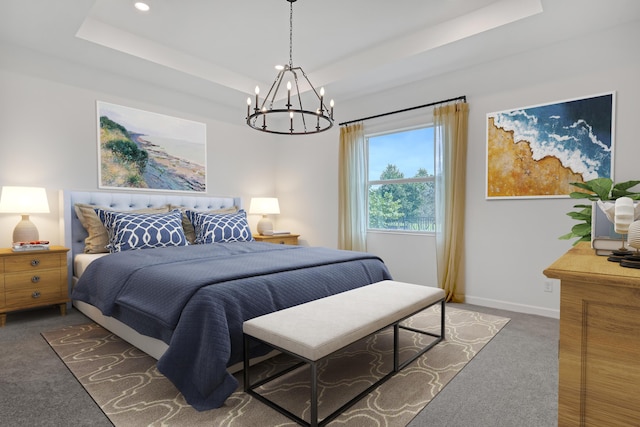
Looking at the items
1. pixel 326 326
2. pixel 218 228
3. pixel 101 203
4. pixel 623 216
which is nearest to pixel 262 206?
pixel 218 228

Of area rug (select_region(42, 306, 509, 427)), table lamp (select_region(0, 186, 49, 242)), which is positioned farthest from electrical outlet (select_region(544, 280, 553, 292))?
table lamp (select_region(0, 186, 49, 242))

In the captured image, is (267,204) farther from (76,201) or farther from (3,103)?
(3,103)

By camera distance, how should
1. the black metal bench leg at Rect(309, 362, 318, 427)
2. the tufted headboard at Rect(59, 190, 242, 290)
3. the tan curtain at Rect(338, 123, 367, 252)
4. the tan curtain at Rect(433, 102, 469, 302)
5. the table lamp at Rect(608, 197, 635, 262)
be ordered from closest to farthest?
1. the table lamp at Rect(608, 197, 635, 262)
2. the black metal bench leg at Rect(309, 362, 318, 427)
3. the tufted headboard at Rect(59, 190, 242, 290)
4. the tan curtain at Rect(433, 102, 469, 302)
5. the tan curtain at Rect(338, 123, 367, 252)

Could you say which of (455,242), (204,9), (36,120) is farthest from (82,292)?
(455,242)

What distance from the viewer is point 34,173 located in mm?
3387

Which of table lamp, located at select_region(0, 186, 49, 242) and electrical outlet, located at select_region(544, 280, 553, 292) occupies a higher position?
table lamp, located at select_region(0, 186, 49, 242)

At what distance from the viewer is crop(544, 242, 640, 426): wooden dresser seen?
0.99m

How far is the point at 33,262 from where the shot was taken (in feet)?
10.0

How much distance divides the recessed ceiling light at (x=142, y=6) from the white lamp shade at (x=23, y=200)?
1843mm

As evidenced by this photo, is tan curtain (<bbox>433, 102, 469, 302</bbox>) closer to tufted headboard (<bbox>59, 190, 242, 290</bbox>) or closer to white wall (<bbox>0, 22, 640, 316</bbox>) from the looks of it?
white wall (<bbox>0, 22, 640, 316</bbox>)

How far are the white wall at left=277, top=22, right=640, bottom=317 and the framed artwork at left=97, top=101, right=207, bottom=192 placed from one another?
253cm

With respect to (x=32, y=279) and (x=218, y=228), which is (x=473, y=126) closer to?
(x=218, y=228)

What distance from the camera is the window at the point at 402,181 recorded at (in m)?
4.14

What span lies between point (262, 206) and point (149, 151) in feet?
5.27
